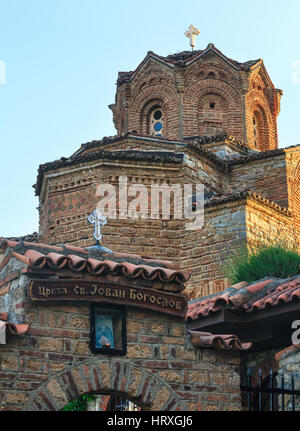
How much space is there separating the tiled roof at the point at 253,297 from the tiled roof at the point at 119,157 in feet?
22.1

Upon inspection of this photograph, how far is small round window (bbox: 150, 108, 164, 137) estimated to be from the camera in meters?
21.7

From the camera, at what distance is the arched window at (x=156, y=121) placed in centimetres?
2167

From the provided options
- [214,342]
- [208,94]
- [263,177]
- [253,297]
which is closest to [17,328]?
[214,342]

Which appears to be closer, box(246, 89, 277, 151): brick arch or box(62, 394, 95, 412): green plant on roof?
box(62, 394, 95, 412): green plant on roof

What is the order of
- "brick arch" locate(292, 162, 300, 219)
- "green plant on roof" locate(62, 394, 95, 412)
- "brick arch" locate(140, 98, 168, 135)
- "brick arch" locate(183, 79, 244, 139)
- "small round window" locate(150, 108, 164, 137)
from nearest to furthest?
"green plant on roof" locate(62, 394, 95, 412), "brick arch" locate(292, 162, 300, 219), "brick arch" locate(183, 79, 244, 139), "small round window" locate(150, 108, 164, 137), "brick arch" locate(140, 98, 168, 135)

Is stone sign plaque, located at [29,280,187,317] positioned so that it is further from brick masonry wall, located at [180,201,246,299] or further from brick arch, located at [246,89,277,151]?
brick arch, located at [246,89,277,151]

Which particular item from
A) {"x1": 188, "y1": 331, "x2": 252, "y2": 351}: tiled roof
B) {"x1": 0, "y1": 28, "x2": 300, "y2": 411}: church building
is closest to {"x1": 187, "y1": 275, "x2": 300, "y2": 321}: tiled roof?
{"x1": 0, "y1": 28, "x2": 300, "y2": 411}: church building

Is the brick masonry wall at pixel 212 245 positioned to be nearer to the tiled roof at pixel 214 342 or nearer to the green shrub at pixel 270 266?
the green shrub at pixel 270 266

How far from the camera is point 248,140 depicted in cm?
2133

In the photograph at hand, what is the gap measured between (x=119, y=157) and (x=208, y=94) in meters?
5.95

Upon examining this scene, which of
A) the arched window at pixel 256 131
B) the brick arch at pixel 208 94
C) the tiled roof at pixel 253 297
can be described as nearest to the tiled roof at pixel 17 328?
the tiled roof at pixel 253 297

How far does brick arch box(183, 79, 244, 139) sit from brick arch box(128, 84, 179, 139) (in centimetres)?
32
